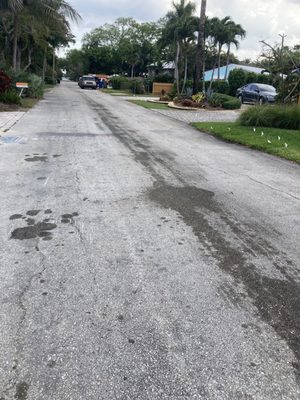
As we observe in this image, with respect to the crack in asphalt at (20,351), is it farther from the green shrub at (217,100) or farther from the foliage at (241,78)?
the foliage at (241,78)

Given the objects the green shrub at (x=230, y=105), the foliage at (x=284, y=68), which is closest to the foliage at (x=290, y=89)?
the foliage at (x=284, y=68)

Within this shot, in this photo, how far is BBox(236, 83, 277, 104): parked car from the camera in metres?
25.3

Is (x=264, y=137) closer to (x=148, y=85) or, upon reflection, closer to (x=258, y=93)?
(x=258, y=93)

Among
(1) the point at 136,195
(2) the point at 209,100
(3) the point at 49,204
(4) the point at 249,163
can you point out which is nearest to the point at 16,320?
(3) the point at 49,204

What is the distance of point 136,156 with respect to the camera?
343 inches

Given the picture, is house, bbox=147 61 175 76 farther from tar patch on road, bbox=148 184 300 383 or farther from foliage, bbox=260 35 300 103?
tar patch on road, bbox=148 184 300 383

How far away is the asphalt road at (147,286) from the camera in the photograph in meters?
2.36

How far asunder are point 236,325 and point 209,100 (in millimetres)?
24106

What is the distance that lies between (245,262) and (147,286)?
1.07 m

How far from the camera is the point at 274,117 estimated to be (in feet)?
45.8

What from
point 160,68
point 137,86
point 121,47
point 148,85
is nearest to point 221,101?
point 137,86

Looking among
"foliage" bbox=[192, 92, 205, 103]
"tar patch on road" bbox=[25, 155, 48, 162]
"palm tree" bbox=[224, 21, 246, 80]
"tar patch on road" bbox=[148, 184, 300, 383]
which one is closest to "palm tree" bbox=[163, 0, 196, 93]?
"palm tree" bbox=[224, 21, 246, 80]

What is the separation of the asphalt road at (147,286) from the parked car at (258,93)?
65.1 feet

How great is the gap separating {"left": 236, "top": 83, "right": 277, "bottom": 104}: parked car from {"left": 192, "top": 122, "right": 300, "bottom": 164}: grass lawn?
11.4 meters
